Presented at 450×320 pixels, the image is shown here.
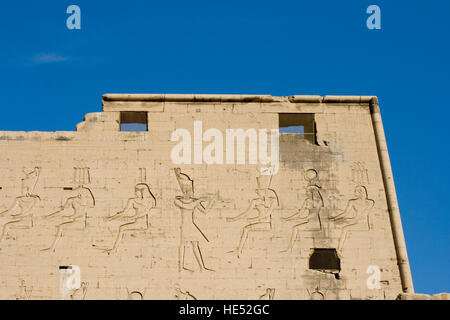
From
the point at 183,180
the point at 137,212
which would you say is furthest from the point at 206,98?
the point at 137,212

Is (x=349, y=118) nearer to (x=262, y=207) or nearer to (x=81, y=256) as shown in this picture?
(x=262, y=207)

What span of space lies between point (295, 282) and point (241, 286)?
1.06 m

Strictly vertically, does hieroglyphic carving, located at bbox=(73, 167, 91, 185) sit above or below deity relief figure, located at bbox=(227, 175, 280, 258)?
above

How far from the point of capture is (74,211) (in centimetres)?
1788

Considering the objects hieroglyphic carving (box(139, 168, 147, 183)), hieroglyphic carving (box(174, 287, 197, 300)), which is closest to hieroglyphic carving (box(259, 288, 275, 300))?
hieroglyphic carving (box(174, 287, 197, 300))

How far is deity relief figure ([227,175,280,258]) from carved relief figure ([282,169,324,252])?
1.29 ft

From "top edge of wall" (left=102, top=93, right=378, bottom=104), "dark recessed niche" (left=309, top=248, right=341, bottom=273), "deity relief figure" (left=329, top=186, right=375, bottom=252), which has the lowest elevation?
"dark recessed niche" (left=309, top=248, right=341, bottom=273)

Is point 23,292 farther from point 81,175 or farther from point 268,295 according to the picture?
point 268,295

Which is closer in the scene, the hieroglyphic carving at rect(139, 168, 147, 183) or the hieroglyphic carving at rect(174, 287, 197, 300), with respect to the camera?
the hieroglyphic carving at rect(174, 287, 197, 300)

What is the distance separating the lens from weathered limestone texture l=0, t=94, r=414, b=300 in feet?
57.2

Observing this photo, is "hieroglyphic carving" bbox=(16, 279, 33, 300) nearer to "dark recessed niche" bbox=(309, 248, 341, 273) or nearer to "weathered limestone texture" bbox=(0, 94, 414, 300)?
"weathered limestone texture" bbox=(0, 94, 414, 300)

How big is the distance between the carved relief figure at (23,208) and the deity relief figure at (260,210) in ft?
13.1

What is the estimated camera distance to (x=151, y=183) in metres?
18.1

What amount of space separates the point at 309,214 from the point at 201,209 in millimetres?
2183
